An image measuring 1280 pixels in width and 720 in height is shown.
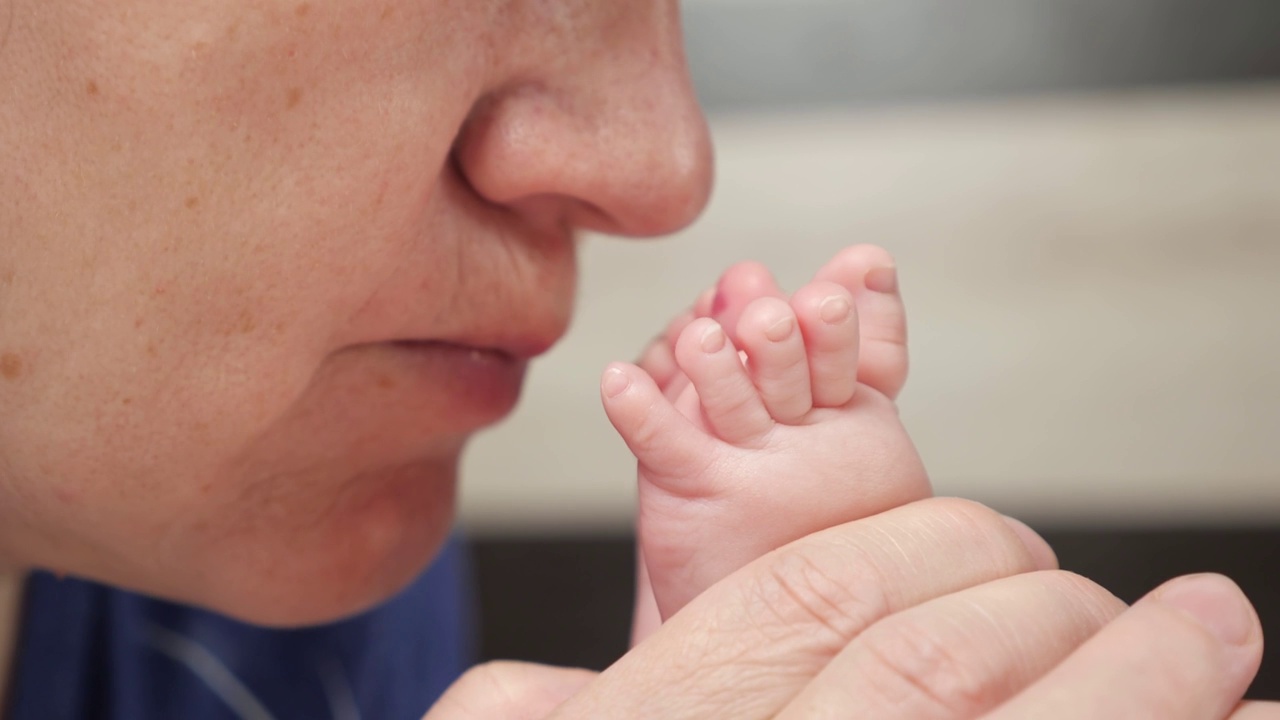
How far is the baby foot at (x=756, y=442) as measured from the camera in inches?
21.7

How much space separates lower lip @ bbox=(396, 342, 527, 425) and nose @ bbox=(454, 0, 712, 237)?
100 mm

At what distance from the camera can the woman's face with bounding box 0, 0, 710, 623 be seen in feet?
1.68

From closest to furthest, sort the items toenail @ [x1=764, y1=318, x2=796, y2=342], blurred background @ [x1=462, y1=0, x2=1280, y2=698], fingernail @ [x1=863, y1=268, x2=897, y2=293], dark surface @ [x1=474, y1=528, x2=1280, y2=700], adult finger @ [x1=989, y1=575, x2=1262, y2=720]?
adult finger @ [x1=989, y1=575, x2=1262, y2=720], toenail @ [x1=764, y1=318, x2=796, y2=342], fingernail @ [x1=863, y1=268, x2=897, y2=293], dark surface @ [x1=474, y1=528, x2=1280, y2=700], blurred background @ [x1=462, y1=0, x2=1280, y2=698]

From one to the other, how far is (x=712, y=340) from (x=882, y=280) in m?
0.15

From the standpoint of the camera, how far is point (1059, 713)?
0.43 metres

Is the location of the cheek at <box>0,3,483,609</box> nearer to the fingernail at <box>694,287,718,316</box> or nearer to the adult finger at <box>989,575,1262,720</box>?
the fingernail at <box>694,287,718,316</box>

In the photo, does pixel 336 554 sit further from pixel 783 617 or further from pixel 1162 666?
pixel 1162 666

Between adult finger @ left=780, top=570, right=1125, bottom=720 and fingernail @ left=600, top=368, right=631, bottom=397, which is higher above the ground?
fingernail @ left=600, top=368, right=631, bottom=397

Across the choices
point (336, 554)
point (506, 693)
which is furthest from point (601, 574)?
point (506, 693)

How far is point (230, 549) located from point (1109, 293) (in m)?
1.54

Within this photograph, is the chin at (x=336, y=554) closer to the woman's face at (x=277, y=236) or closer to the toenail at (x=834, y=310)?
the woman's face at (x=277, y=236)

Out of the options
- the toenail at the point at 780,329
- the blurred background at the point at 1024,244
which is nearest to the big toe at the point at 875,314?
the toenail at the point at 780,329

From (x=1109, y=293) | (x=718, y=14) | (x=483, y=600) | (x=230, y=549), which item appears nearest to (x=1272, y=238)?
(x=1109, y=293)

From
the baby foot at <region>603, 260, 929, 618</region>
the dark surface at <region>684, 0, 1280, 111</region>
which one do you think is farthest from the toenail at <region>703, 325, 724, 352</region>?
the dark surface at <region>684, 0, 1280, 111</region>
